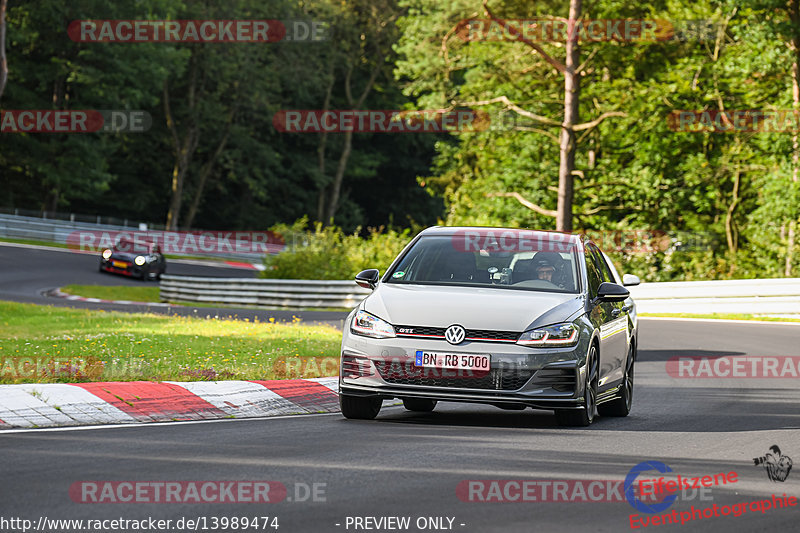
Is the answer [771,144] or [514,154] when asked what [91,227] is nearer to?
[514,154]

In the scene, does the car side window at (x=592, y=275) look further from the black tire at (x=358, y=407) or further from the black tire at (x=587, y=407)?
the black tire at (x=358, y=407)

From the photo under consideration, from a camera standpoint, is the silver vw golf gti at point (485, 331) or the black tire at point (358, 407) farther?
the black tire at point (358, 407)

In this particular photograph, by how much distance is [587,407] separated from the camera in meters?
10.8

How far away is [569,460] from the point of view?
8812 mm

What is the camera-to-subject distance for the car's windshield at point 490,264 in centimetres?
1138

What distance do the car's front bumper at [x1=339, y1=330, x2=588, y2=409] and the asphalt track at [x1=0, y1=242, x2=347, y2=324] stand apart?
16.4 m

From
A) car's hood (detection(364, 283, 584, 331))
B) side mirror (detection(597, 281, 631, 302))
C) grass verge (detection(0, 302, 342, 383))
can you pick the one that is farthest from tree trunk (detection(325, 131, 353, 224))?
car's hood (detection(364, 283, 584, 331))

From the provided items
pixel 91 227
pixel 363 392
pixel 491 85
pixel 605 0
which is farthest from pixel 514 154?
pixel 363 392

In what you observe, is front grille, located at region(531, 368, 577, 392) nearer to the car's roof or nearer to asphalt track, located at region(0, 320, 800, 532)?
asphalt track, located at region(0, 320, 800, 532)

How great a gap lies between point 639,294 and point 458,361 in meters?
23.2

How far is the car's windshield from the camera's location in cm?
1138

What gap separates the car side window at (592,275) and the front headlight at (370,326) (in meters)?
2.07

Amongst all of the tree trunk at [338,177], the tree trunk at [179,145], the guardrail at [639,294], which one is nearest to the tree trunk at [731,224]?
the guardrail at [639,294]

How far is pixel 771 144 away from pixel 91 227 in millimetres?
37069
